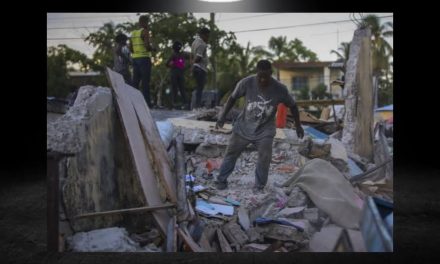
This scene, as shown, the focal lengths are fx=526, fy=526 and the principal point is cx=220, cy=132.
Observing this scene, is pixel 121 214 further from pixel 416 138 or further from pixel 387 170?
pixel 416 138

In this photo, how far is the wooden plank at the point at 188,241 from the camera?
4.39 metres

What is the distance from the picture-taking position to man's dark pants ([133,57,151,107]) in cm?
495

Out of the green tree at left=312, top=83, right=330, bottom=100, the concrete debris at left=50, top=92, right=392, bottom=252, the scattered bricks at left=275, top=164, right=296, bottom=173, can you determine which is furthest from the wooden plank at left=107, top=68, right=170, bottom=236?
the green tree at left=312, top=83, right=330, bottom=100

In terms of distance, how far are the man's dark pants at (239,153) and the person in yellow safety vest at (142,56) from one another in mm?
A: 872

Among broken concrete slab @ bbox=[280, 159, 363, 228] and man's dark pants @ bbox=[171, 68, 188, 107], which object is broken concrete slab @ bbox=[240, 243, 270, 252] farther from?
man's dark pants @ bbox=[171, 68, 188, 107]

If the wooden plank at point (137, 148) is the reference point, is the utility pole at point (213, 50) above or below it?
above

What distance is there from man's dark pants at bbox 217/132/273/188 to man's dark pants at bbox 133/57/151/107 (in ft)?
2.86

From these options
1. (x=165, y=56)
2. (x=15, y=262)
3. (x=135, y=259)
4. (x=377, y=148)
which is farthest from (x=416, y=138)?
(x=15, y=262)

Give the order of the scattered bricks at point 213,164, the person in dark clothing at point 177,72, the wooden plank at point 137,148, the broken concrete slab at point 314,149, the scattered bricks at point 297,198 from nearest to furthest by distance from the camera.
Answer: the wooden plank at point 137,148
the scattered bricks at point 297,198
the broken concrete slab at point 314,149
the scattered bricks at point 213,164
the person in dark clothing at point 177,72

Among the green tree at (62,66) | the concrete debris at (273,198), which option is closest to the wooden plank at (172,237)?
the concrete debris at (273,198)

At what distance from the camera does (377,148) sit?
4.92 m

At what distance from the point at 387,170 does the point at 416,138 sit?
2.88m

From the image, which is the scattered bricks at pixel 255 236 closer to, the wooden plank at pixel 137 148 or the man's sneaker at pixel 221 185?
the man's sneaker at pixel 221 185

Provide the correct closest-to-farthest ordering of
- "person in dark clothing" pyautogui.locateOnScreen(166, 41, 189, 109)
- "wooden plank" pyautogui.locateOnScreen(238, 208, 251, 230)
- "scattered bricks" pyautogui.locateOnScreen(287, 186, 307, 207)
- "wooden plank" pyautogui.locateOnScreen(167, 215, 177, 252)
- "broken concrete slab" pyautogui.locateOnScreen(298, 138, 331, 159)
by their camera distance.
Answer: "wooden plank" pyautogui.locateOnScreen(167, 215, 177, 252) < "wooden plank" pyautogui.locateOnScreen(238, 208, 251, 230) < "scattered bricks" pyautogui.locateOnScreen(287, 186, 307, 207) < "broken concrete slab" pyautogui.locateOnScreen(298, 138, 331, 159) < "person in dark clothing" pyautogui.locateOnScreen(166, 41, 189, 109)
